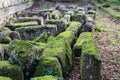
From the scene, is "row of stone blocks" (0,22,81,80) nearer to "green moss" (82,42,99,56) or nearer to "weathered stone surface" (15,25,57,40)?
"green moss" (82,42,99,56)

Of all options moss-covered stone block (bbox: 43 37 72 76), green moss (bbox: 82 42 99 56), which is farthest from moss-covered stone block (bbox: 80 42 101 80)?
moss-covered stone block (bbox: 43 37 72 76)

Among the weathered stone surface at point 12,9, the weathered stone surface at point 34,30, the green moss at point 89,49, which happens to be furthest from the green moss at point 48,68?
the weathered stone surface at point 12,9

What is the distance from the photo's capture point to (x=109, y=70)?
943cm

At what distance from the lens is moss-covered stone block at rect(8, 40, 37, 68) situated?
276 inches

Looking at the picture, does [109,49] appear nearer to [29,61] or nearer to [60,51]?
[60,51]

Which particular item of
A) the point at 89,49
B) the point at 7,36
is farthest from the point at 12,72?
the point at 7,36

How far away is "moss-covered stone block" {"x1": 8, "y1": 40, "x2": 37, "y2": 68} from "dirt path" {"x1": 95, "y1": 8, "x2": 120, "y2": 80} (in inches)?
96.4

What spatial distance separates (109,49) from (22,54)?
5.76m

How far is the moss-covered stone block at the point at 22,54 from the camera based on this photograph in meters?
7.01

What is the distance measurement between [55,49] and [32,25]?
16.7 feet

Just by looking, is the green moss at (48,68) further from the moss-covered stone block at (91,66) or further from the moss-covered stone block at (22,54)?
the moss-covered stone block at (91,66)

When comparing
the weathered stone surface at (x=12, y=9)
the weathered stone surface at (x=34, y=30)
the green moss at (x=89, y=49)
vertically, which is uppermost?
the green moss at (x=89, y=49)

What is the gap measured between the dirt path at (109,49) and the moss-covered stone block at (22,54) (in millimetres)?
2448

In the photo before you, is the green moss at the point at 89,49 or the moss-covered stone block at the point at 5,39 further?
the moss-covered stone block at the point at 5,39
